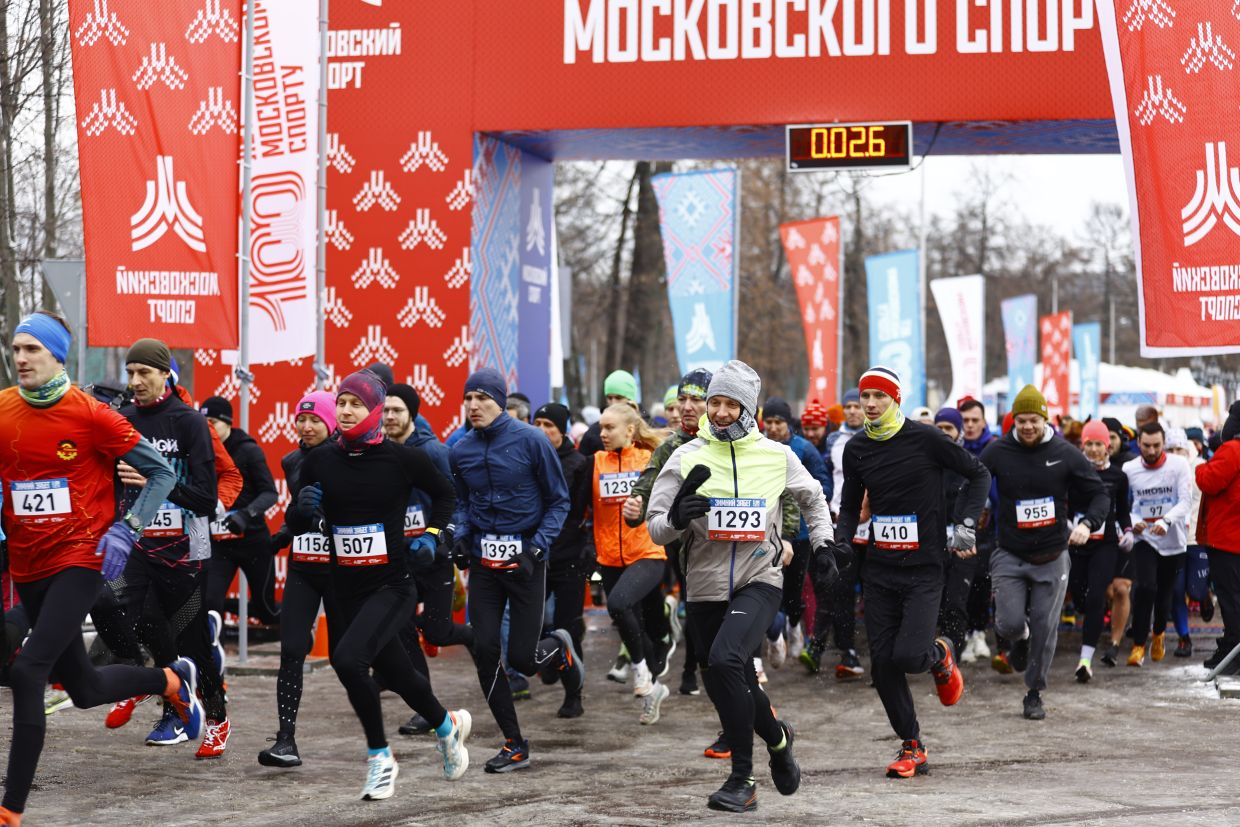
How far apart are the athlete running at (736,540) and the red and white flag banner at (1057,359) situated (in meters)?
23.8

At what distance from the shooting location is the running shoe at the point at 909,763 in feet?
27.5

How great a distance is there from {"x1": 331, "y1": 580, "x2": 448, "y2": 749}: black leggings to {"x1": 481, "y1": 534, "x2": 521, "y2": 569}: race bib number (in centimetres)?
99

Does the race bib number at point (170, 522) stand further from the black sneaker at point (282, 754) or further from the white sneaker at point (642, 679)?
the white sneaker at point (642, 679)

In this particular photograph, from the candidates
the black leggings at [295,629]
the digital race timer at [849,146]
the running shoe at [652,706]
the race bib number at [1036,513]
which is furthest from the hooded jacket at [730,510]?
the digital race timer at [849,146]

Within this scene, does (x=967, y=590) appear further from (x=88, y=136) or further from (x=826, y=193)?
(x=826, y=193)

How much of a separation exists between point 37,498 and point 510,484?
2956mm

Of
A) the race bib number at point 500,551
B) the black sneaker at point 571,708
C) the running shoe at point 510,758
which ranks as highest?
the race bib number at point 500,551

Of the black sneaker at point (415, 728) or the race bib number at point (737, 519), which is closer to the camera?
the race bib number at point (737, 519)

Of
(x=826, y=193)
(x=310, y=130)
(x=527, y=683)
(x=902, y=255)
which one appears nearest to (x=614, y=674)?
(x=527, y=683)

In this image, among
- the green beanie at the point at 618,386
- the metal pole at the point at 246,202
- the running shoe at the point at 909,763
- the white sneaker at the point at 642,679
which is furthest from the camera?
the metal pole at the point at 246,202

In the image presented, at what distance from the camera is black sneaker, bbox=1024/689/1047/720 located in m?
10.6

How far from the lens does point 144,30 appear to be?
37.2 feet

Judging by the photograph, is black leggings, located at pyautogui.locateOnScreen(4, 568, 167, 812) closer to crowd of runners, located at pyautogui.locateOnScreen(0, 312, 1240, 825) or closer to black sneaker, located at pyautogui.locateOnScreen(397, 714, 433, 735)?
crowd of runners, located at pyautogui.locateOnScreen(0, 312, 1240, 825)

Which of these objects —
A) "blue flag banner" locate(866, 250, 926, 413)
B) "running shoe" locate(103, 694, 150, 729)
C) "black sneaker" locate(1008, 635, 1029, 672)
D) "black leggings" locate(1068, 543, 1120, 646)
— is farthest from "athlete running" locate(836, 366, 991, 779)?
"blue flag banner" locate(866, 250, 926, 413)
